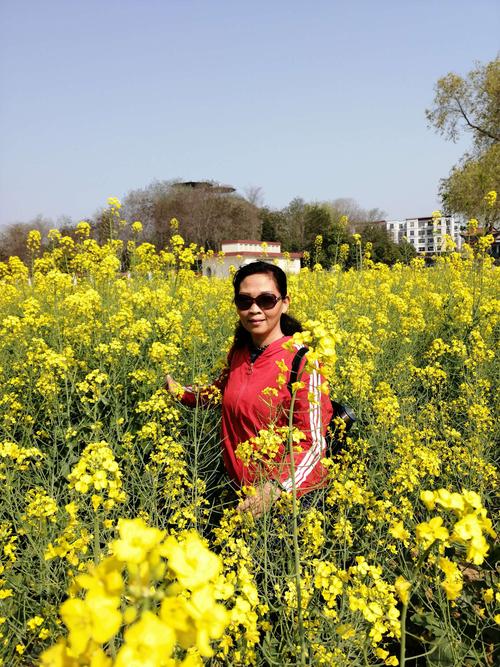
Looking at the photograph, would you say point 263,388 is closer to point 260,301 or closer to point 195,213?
point 260,301

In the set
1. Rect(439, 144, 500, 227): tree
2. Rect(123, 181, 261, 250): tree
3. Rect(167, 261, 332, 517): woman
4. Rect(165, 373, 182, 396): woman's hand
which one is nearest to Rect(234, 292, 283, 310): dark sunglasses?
Rect(167, 261, 332, 517): woman

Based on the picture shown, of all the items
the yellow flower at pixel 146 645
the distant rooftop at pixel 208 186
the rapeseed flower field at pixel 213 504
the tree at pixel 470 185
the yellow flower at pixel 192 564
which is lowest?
the rapeseed flower field at pixel 213 504

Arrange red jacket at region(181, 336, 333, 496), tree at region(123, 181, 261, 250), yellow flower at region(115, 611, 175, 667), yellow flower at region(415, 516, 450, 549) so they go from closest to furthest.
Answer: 1. yellow flower at region(115, 611, 175, 667)
2. yellow flower at region(415, 516, 450, 549)
3. red jacket at region(181, 336, 333, 496)
4. tree at region(123, 181, 261, 250)

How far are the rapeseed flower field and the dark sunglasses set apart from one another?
35 centimetres

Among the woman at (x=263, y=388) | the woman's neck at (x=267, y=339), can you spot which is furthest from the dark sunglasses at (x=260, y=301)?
the woman's neck at (x=267, y=339)

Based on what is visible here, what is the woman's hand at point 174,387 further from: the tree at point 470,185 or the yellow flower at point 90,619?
the tree at point 470,185

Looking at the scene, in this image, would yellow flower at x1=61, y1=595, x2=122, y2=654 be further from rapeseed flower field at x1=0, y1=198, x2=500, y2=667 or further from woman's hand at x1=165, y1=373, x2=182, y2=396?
woman's hand at x1=165, y1=373, x2=182, y2=396

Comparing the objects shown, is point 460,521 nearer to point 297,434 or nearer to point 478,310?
point 297,434

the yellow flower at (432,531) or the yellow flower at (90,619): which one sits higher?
the yellow flower at (90,619)

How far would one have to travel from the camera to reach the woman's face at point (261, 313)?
2549mm

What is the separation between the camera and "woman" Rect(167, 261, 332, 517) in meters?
2.26

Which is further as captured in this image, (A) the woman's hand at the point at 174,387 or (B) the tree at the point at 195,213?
(B) the tree at the point at 195,213

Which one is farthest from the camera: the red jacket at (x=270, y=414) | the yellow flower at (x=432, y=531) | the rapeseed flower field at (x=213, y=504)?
the red jacket at (x=270, y=414)

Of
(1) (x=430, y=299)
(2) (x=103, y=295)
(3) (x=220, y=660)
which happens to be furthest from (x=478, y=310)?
(3) (x=220, y=660)
